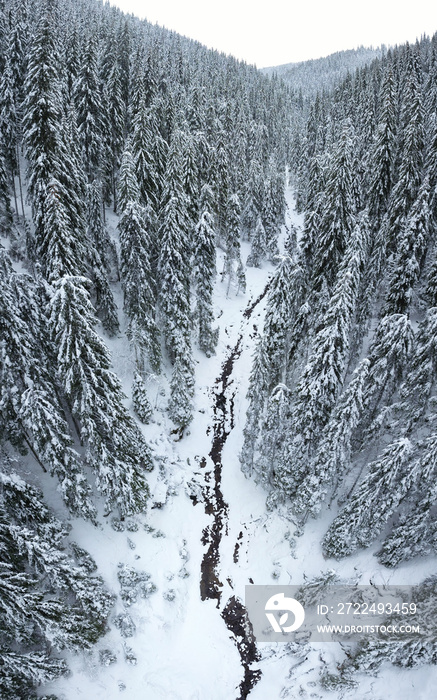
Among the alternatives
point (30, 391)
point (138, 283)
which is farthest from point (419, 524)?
point (138, 283)

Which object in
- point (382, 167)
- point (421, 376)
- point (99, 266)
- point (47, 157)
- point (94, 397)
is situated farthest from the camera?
point (382, 167)

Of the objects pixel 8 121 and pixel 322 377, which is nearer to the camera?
pixel 322 377

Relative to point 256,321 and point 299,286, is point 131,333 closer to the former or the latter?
point 299,286

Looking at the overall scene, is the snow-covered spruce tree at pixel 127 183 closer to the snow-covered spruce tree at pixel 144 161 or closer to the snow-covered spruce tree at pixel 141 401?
the snow-covered spruce tree at pixel 144 161

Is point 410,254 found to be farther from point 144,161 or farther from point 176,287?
point 144,161

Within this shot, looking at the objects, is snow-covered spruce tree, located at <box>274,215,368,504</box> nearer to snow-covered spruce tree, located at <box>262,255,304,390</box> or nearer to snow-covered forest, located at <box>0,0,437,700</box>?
snow-covered forest, located at <box>0,0,437,700</box>

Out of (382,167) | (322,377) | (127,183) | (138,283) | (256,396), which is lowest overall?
(256,396)

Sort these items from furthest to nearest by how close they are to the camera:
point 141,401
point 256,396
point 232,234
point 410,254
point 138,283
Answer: point 232,234
point 138,283
point 141,401
point 410,254
point 256,396
